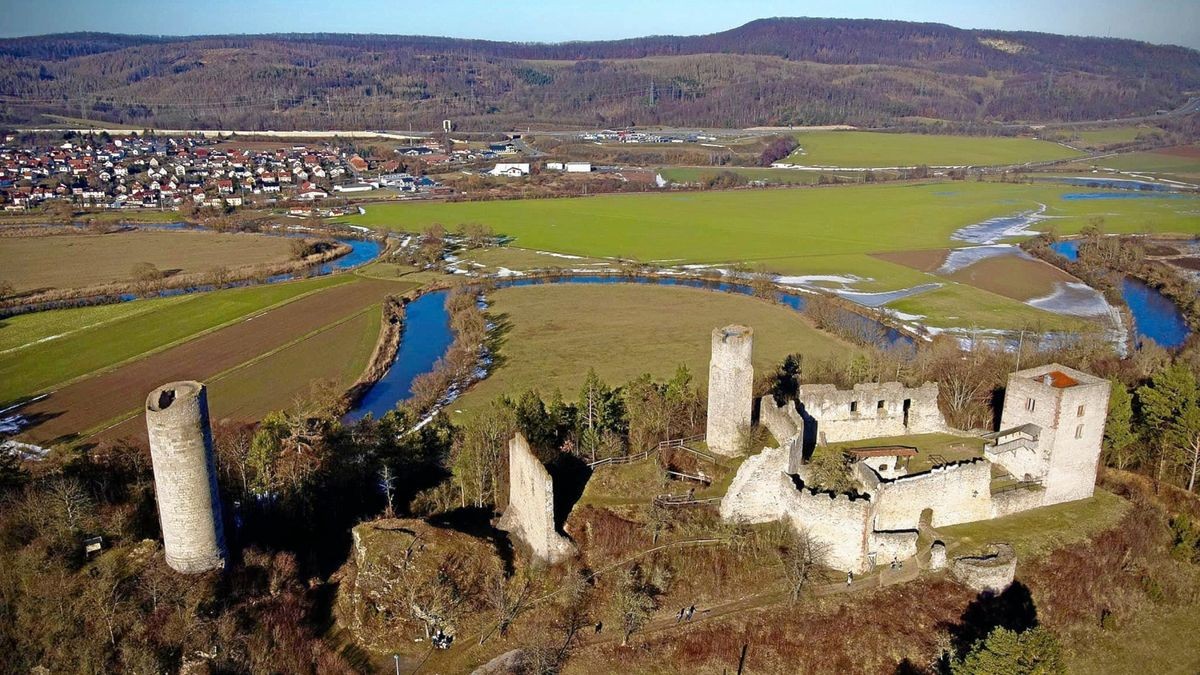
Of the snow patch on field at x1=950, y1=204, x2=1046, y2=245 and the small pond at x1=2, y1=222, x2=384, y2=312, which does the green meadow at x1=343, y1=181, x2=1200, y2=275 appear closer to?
the snow patch on field at x1=950, y1=204, x2=1046, y2=245

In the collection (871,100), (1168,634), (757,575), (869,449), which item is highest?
(871,100)

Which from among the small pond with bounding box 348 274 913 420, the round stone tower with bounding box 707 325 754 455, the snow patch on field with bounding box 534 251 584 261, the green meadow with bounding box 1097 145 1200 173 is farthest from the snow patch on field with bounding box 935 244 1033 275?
the green meadow with bounding box 1097 145 1200 173

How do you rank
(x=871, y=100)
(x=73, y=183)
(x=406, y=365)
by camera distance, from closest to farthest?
(x=406, y=365), (x=73, y=183), (x=871, y=100)

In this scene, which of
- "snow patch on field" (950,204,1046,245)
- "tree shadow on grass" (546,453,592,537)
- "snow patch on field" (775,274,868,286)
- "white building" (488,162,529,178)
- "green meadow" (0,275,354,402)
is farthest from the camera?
"white building" (488,162,529,178)

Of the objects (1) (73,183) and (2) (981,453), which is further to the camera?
(1) (73,183)

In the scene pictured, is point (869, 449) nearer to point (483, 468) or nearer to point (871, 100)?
point (483, 468)

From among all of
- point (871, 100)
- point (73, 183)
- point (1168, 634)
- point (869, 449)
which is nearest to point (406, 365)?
point (869, 449)

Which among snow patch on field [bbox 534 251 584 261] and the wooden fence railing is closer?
the wooden fence railing
